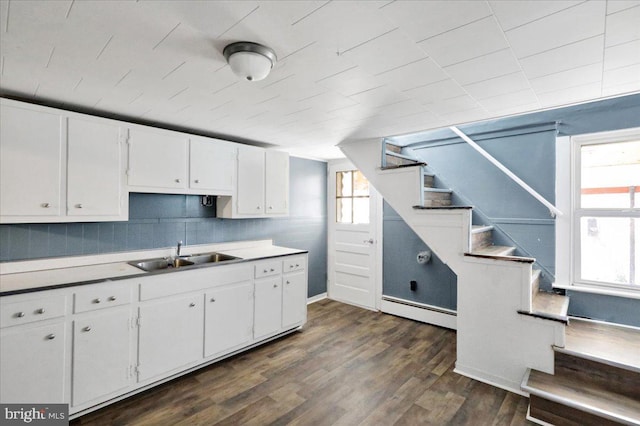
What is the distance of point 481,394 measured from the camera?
7.80 feet

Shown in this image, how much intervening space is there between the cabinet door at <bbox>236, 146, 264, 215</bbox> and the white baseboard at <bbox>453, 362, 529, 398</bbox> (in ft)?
8.54

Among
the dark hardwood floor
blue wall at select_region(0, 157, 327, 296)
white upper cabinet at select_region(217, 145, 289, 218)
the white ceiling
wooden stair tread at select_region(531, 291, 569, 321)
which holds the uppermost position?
the white ceiling

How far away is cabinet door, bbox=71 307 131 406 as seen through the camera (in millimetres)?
2021

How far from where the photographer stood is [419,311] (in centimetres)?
389

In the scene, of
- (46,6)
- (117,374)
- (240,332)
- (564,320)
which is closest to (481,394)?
(564,320)

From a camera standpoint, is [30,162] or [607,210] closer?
[30,162]

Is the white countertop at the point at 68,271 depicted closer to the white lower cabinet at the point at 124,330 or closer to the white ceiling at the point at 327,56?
the white lower cabinet at the point at 124,330

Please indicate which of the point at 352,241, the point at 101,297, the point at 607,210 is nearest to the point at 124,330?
the point at 101,297

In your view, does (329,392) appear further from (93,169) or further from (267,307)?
(93,169)

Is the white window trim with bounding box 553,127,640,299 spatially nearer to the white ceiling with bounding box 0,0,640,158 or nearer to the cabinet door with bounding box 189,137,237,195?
the white ceiling with bounding box 0,0,640,158

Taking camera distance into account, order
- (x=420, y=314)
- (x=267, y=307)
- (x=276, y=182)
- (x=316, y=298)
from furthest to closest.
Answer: (x=316, y=298) → (x=420, y=314) → (x=276, y=182) → (x=267, y=307)

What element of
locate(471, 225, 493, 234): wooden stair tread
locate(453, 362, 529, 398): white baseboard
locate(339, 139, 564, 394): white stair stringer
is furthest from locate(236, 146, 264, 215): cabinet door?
locate(453, 362, 529, 398): white baseboard

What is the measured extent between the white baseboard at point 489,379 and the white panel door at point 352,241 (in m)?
1.70

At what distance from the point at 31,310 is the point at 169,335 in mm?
907
